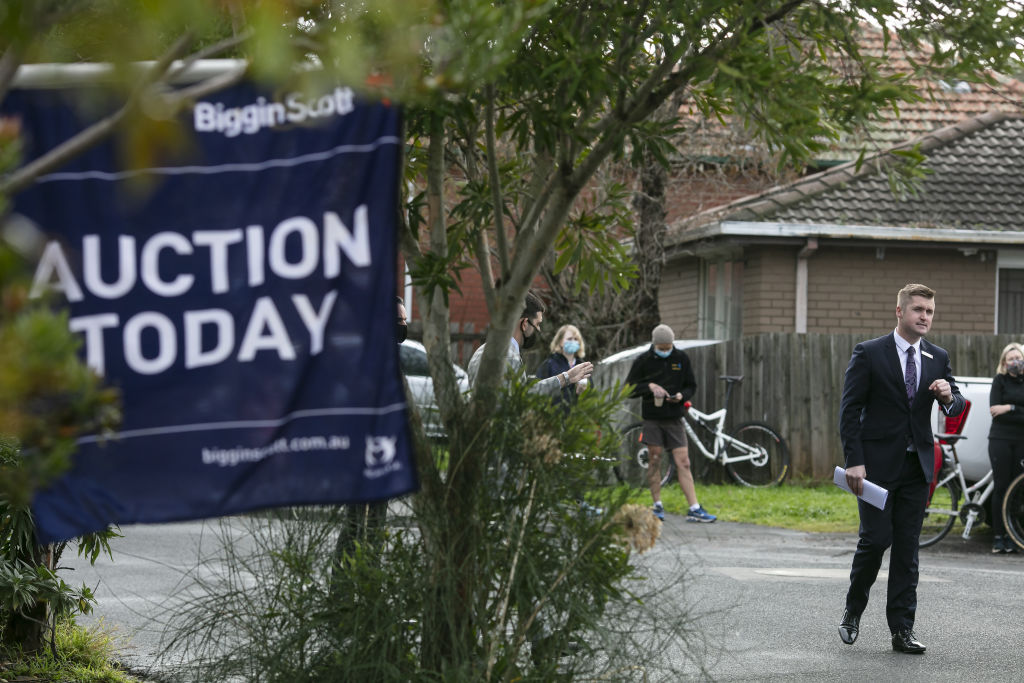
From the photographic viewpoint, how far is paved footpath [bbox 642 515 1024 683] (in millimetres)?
7250

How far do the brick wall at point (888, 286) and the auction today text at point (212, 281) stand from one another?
706 inches

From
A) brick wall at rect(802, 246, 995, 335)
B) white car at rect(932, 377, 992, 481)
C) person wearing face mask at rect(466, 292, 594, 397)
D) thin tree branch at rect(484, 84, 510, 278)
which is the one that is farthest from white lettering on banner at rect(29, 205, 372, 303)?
brick wall at rect(802, 246, 995, 335)

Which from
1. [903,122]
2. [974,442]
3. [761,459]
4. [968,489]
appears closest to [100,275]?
[968,489]

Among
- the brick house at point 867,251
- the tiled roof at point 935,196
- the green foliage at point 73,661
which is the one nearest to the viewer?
the green foliage at point 73,661

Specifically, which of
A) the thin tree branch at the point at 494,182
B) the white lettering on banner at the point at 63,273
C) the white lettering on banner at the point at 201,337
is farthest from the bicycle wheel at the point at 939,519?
the white lettering on banner at the point at 63,273

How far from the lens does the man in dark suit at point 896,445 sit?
7891mm

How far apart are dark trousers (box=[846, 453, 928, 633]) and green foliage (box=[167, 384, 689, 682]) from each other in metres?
3.36

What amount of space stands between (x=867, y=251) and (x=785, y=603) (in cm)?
1228

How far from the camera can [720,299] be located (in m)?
22.7

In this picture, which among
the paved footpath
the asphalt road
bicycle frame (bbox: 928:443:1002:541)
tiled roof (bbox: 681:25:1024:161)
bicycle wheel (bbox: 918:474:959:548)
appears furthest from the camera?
tiled roof (bbox: 681:25:1024:161)

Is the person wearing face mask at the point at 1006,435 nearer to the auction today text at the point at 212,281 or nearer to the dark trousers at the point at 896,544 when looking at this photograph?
the dark trousers at the point at 896,544

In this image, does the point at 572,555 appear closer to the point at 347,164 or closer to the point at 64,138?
the point at 347,164

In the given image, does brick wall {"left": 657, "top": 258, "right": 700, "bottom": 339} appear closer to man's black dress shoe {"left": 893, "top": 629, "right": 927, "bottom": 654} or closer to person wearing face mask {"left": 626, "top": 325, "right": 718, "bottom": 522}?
person wearing face mask {"left": 626, "top": 325, "right": 718, "bottom": 522}

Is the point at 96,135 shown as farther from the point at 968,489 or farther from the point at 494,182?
the point at 968,489
